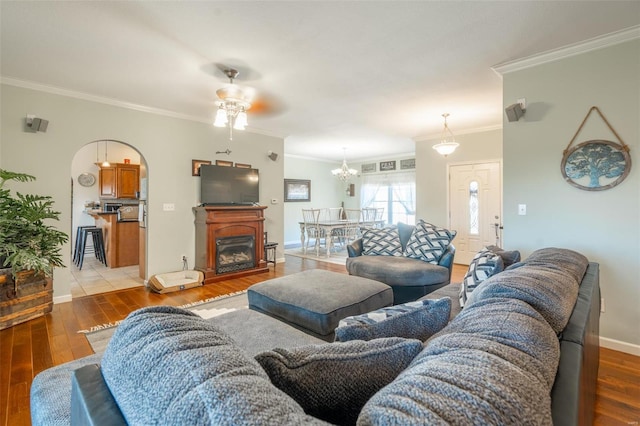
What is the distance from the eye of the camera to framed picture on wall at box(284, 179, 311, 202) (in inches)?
331

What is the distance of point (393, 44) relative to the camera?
2.52 meters

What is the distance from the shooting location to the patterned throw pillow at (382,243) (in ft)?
12.3

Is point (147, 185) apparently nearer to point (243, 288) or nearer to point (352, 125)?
point (243, 288)

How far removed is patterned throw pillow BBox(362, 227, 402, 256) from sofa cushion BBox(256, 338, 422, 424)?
309 cm

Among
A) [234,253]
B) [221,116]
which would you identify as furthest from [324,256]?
[221,116]

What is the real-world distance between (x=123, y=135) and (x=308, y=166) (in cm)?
548

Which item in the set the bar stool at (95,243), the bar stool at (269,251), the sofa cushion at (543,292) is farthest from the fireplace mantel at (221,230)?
the sofa cushion at (543,292)

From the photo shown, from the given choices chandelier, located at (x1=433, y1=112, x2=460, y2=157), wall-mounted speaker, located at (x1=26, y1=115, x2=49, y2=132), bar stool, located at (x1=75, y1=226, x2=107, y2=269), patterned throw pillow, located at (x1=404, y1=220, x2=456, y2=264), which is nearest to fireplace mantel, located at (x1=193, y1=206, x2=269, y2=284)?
wall-mounted speaker, located at (x1=26, y1=115, x2=49, y2=132)

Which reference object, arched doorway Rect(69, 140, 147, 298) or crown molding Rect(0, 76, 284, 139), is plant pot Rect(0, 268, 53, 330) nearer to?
arched doorway Rect(69, 140, 147, 298)

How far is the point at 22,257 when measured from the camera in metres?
2.71

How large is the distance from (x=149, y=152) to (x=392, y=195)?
6355mm

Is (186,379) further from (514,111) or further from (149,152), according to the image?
(149,152)

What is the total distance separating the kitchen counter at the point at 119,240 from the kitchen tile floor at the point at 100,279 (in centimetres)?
16

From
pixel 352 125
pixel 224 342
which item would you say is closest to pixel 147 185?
pixel 352 125
